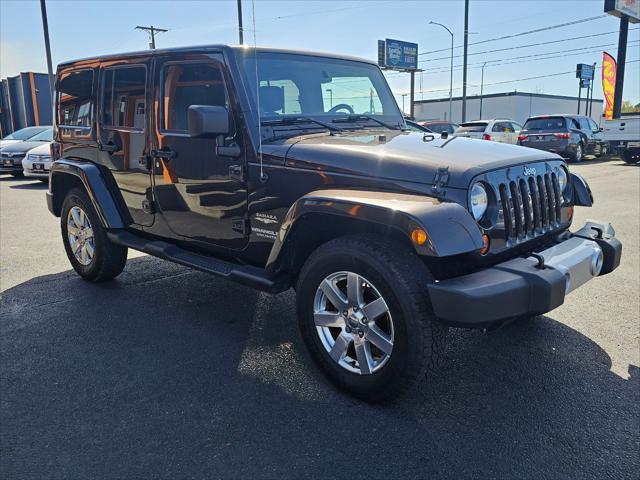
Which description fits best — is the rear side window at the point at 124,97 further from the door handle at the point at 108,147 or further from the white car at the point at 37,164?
the white car at the point at 37,164

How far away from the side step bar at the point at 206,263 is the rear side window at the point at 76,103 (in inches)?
43.1

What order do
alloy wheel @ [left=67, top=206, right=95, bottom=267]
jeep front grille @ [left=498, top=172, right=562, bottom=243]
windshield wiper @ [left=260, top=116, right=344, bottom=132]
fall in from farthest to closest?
alloy wheel @ [left=67, top=206, right=95, bottom=267]
windshield wiper @ [left=260, top=116, right=344, bottom=132]
jeep front grille @ [left=498, top=172, right=562, bottom=243]

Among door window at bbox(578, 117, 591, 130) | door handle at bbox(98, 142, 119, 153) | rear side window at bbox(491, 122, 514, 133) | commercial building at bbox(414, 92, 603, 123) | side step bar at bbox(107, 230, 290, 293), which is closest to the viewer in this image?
side step bar at bbox(107, 230, 290, 293)


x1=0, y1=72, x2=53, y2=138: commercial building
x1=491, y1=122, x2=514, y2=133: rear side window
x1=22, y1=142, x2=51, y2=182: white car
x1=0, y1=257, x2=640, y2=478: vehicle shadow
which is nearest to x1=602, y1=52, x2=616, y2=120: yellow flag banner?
x1=491, y1=122, x2=514, y2=133: rear side window

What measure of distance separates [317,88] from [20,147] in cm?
1392

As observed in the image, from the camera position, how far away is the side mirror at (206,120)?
10.6ft

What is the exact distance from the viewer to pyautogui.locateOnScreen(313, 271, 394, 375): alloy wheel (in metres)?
2.85

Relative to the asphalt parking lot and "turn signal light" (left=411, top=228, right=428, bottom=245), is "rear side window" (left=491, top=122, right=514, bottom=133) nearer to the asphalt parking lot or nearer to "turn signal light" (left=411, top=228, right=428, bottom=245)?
the asphalt parking lot

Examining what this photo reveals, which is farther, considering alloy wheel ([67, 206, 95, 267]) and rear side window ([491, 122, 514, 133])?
rear side window ([491, 122, 514, 133])

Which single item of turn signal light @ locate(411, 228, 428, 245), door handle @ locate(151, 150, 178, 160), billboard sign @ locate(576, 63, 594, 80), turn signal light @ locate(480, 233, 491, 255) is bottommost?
turn signal light @ locate(480, 233, 491, 255)

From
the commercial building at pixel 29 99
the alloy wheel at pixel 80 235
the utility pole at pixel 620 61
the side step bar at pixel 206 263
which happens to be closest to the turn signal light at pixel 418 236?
the side step bar at pixel 206 263

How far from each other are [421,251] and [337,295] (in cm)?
63

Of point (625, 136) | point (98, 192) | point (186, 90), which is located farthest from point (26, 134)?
point (625, 136)

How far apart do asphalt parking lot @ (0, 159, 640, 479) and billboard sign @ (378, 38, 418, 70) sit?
5225 centimetres
